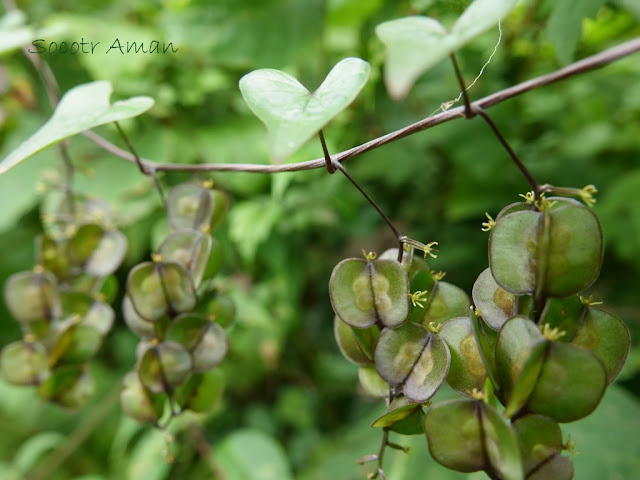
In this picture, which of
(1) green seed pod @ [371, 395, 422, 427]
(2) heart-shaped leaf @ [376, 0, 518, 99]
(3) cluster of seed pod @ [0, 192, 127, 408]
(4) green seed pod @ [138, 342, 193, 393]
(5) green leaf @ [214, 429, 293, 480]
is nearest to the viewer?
(2) heart-shaped leaf @ [376, 0, 518, 99]

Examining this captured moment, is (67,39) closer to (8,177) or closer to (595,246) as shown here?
(8,177)

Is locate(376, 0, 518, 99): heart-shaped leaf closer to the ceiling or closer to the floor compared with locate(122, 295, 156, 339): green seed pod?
closer to the ceiling

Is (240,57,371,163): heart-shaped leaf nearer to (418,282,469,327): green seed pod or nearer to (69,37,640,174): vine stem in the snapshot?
(69,37,640,174): vine stem

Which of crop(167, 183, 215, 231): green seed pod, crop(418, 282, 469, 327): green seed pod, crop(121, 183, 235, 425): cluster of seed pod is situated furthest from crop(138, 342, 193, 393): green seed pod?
crop(418, 282, 469, 327): green seed pod

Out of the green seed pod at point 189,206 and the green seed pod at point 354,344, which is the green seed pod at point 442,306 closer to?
the green seed pod at point 354,344

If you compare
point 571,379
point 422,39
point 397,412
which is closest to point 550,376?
point 571,379

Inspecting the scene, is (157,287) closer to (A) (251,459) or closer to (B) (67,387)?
(B) (67,387)

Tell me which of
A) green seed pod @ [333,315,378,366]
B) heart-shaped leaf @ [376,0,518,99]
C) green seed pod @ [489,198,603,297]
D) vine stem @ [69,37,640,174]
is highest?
heart-shaped leaf @ [376,0,518,99]

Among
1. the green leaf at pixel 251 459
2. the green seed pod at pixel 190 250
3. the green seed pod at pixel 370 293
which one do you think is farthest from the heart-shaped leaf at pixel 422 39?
the green leaf at pixel 251 459
